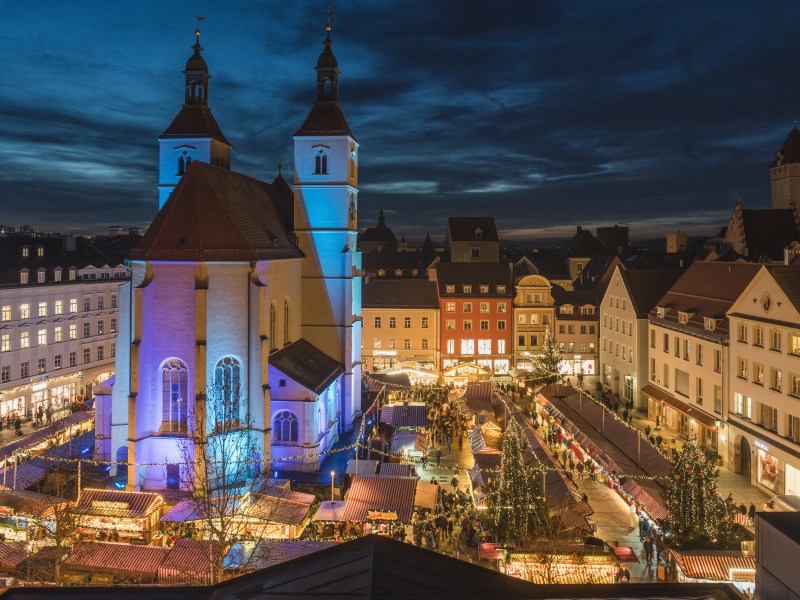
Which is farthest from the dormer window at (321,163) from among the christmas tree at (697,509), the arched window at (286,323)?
the christmas tree at (697,509)

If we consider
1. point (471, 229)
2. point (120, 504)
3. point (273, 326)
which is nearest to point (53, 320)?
point (273, 326)

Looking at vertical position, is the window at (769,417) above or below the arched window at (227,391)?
below

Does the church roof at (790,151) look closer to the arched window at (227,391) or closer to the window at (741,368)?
the window at (741,368)

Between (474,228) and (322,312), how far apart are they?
162 feet

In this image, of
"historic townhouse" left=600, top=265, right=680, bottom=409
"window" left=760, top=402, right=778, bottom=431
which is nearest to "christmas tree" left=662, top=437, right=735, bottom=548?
"window" left=760, top=402, right=778, bottom=431

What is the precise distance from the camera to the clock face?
3281 centimetres

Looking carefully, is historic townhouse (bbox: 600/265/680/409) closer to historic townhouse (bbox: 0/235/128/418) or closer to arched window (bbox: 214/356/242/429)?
arched window (bbox: 214/356/242/429)

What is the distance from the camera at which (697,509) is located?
69.8 feet

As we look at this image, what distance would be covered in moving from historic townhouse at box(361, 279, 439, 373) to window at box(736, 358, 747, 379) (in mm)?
31448

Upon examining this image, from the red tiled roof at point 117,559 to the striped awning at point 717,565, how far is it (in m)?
16.1

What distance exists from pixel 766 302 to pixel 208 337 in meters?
27.4

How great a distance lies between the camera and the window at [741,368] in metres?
35.0

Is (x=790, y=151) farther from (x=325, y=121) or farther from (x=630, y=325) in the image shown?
(x=325, y=121)

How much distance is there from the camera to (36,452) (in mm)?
32750
